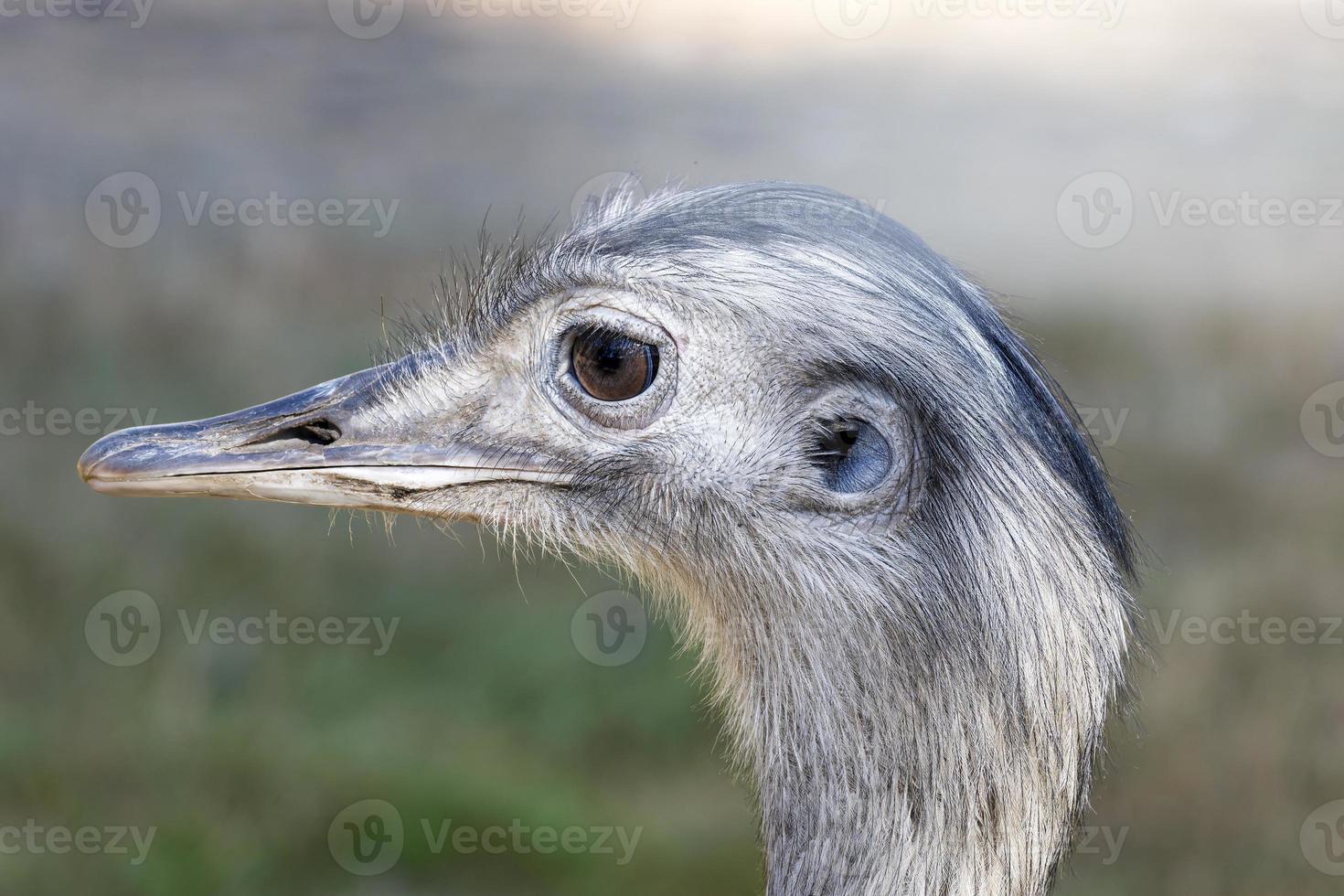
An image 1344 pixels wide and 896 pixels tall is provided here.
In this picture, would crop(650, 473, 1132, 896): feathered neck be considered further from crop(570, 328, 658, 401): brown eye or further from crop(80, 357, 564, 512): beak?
crop(80, 357, 564, 512): beak

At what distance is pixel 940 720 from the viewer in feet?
5.16

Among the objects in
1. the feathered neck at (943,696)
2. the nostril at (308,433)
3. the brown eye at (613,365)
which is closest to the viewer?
the feathered neck at (943,696)

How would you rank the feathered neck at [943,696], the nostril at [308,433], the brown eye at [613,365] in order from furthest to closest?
the nostril at [308,433] → the brown eye at [613,365] → the feathered neck at [943,696]

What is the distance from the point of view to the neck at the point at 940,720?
5.08 ft

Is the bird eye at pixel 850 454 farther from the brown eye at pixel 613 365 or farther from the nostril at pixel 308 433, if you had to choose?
the nostril at pixel 308 433

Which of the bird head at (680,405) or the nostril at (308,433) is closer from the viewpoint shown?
the bird head at (680,405)

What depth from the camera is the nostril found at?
5.79 ft

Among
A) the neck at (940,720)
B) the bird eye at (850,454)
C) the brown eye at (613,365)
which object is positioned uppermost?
the brown eye at (613,365)

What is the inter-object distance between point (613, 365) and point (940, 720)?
2.03ft

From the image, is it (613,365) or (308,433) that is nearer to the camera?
(613,365)

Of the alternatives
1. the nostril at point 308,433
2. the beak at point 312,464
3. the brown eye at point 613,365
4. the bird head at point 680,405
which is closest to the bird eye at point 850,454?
the bird head at point 680,405

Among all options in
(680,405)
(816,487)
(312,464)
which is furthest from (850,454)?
(312,464)

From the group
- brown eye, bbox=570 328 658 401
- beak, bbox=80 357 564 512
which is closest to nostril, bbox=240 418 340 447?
beak, bbox=80 357 564 512

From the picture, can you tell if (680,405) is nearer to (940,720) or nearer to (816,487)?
(816,487)
